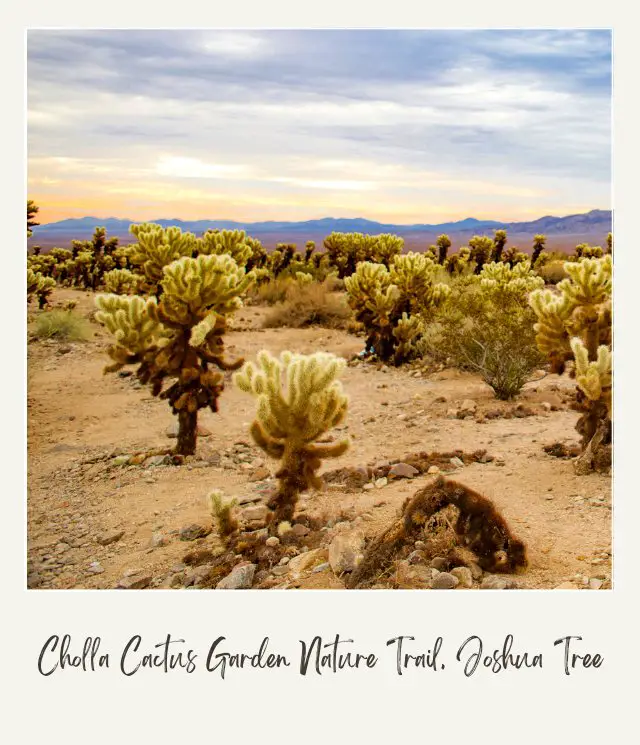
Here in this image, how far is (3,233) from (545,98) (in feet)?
10.2

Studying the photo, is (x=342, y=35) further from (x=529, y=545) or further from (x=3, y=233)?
(x=529, y=545)

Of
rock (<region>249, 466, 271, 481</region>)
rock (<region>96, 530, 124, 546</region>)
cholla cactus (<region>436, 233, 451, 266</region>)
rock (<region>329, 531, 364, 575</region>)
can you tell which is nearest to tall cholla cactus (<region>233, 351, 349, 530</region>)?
rock (<region>329, 531, 364, 575</region>)

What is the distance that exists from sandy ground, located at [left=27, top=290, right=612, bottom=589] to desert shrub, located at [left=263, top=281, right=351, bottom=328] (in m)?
3.28

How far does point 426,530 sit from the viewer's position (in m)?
3.28

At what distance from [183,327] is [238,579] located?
2.18m

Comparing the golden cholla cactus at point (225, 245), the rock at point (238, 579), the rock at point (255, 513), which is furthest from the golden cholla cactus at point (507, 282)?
the rock at point (238, 579)

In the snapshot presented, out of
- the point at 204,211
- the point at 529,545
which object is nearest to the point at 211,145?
the point at 204,211

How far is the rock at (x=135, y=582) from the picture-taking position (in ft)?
11.6

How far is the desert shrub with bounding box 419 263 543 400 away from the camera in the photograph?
6793mm

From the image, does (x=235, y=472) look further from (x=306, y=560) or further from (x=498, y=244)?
(x=498, y=244)

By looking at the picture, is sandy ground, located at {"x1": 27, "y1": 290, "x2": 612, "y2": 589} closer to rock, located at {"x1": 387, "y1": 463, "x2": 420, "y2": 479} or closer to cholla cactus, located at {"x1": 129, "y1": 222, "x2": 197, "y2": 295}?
rock, located at {"x1": 387, "y1": 463, "x2": 420, "y2": 479}

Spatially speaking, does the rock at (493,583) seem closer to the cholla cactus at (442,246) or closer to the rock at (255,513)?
the rock at (255,513)
